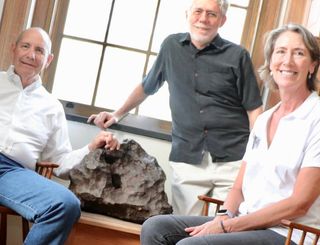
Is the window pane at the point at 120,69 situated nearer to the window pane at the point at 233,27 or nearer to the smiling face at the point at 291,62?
the window pane at the point at 233,27

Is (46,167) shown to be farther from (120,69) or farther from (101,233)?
(120,69)

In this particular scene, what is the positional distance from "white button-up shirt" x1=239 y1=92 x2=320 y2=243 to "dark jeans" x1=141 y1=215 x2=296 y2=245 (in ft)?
0.28

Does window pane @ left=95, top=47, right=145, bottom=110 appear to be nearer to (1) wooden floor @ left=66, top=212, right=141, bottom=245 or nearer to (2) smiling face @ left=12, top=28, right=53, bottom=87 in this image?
(2) smiling face @ left=12, top=28, right=53, bottom=87

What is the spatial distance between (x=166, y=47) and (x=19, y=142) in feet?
3.18

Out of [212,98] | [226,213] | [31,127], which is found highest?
[212,98]

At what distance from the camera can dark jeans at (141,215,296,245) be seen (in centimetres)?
175

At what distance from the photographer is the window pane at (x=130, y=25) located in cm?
330

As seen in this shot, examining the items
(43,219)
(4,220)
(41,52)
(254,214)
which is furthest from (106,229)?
(41,52)

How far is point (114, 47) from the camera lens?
10.8 feet

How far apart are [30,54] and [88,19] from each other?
0.83m

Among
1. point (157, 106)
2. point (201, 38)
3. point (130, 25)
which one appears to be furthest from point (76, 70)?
point (201, 38)

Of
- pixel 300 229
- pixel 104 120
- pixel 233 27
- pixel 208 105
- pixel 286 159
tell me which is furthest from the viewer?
pixel 233 27

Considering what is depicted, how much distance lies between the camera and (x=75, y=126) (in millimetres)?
3107

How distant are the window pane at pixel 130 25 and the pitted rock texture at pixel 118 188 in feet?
3.28
